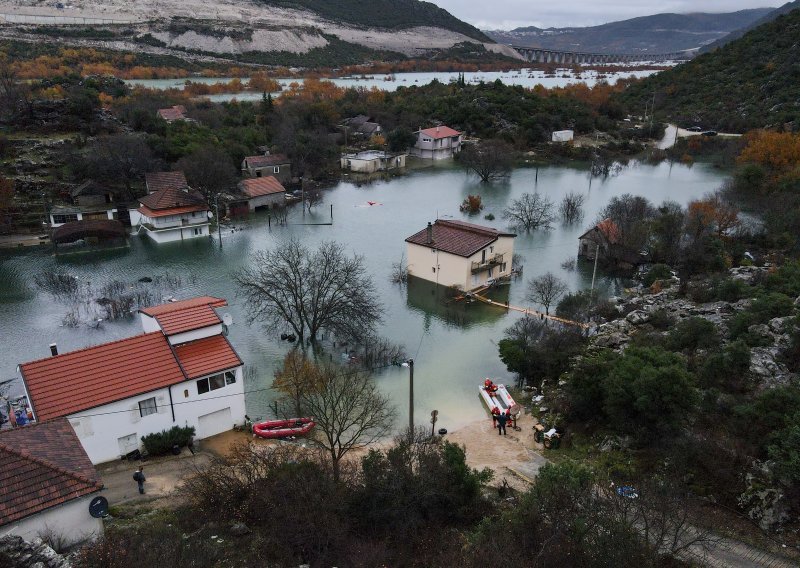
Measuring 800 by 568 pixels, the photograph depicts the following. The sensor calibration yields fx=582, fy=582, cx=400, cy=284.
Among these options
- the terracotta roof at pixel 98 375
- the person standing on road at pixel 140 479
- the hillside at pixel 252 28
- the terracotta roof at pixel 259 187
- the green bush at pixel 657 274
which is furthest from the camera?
the hillside at pixel 252 28

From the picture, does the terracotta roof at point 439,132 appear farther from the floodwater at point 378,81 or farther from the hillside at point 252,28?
the hillside at point 252,28

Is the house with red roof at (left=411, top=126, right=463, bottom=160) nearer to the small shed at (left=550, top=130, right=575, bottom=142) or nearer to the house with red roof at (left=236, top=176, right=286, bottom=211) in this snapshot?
the small shed at (left=550, top=130, right=575, bottom=142)

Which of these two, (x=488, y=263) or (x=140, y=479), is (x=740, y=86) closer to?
(x=488, y=263)

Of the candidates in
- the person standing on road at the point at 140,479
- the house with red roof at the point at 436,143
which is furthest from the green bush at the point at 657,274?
the house with red roof at the point at 436,143

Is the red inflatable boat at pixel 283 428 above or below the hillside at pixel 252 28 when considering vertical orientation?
below

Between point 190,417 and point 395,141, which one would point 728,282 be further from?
point 395,141
